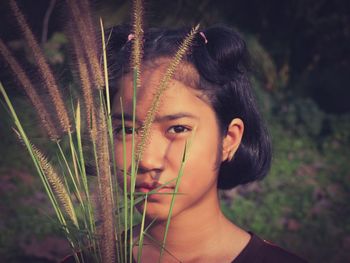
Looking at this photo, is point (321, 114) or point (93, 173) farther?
point (321, 114)

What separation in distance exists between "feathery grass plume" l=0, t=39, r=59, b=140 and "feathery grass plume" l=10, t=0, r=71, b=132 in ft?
0.10

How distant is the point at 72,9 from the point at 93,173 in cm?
39

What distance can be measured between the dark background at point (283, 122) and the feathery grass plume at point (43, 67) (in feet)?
0.38

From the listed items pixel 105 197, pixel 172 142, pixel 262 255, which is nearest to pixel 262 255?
pixel 262 255

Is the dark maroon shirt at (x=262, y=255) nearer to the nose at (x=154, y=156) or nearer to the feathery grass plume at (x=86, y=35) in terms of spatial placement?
the nose at (x=154, y=156)

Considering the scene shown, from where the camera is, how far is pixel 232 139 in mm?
1633

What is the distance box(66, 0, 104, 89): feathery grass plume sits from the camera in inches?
45.3

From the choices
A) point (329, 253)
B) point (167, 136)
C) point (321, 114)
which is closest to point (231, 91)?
point (167, 136)

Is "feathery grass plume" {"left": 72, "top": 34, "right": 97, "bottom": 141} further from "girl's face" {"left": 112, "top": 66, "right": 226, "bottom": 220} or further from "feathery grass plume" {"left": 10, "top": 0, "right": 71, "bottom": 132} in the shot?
"girl's face" {"left": 112, "top": 66, "right": 226, "bottom": 220}

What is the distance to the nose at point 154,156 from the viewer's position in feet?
4.48

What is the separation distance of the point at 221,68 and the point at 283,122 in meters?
4.88

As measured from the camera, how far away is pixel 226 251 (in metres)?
1.61

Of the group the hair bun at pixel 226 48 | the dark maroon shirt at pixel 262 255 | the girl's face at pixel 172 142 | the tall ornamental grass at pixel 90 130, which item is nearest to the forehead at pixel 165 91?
the girl's face at pixel 172 142

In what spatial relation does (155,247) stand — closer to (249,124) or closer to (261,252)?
(261,252)
